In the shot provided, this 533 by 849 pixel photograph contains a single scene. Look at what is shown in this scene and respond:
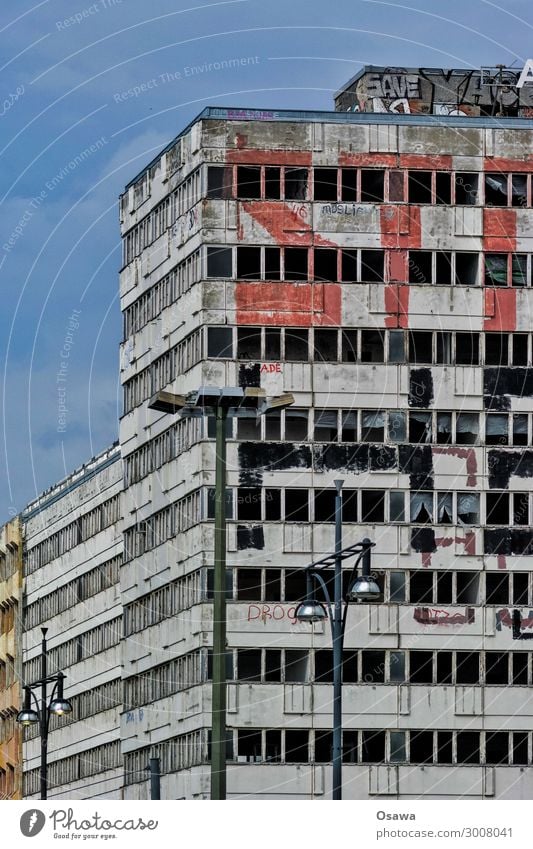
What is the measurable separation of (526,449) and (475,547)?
209 inches

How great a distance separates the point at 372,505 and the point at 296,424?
17.3 feet

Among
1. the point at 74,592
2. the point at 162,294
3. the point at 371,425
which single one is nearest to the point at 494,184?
the point at 371,425

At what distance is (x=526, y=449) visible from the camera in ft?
368

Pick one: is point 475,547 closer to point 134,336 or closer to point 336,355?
point 336,355

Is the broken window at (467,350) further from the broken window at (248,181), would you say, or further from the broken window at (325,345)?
the broken window at (248,181)

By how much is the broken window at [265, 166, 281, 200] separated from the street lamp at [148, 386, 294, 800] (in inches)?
1864

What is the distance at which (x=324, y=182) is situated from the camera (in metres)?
113

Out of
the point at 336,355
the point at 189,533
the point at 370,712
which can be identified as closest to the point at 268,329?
the point at 336,355

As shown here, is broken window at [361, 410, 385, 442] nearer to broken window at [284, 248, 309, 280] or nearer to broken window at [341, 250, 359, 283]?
broken window at [341, 250, 359, 283]

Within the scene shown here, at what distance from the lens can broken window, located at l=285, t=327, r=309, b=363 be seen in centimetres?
11156

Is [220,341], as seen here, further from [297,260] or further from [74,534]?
[74,534]

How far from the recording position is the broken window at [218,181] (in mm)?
112125

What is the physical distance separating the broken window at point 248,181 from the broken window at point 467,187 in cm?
962
